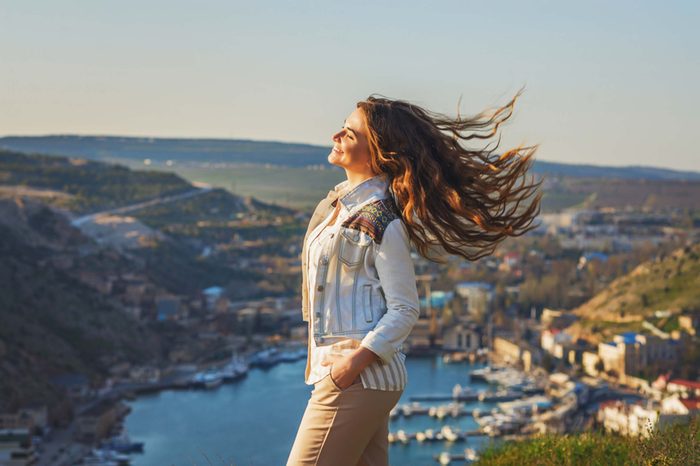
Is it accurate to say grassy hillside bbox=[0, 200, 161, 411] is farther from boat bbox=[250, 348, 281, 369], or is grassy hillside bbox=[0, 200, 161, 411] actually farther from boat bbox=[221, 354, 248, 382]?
boat bbox=[250, 348, 281, 369]

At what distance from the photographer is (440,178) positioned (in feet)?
6.15

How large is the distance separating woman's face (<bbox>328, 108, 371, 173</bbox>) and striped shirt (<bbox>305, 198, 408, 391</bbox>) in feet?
0.29

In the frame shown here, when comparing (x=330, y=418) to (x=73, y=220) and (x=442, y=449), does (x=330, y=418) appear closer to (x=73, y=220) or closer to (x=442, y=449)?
(x=442, y=449)

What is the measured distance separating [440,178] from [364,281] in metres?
0.18

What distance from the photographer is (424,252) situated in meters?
1.96

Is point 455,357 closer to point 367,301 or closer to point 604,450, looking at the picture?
point 604,450

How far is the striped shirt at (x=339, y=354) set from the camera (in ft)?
5.86

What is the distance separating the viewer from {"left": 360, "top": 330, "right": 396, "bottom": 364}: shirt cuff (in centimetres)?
176

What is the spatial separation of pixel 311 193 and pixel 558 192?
558 inches

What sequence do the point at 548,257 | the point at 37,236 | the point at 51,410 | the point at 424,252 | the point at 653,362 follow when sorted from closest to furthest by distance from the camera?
the point at 424,252, the point at 51,410, the point at 653,362, the point at 37,236, the point at 548,257

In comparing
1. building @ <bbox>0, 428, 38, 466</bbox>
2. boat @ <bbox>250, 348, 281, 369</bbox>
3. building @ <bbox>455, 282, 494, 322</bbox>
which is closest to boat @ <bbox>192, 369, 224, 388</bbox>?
boat @ <bbox>250, 348, 281, 369</bbox>

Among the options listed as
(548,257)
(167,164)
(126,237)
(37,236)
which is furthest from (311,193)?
(37,236)

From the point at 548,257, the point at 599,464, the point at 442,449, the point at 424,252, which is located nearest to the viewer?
the point at 424,252

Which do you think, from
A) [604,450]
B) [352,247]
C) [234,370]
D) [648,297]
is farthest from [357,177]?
[648,297]
